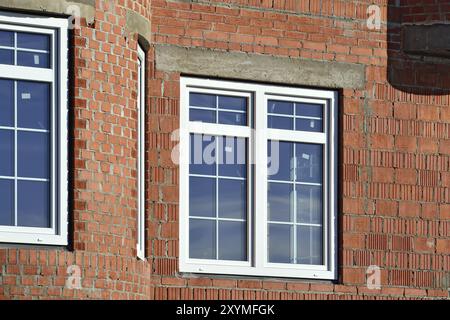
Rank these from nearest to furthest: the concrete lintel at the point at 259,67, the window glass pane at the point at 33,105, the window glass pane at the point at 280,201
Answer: the window glass pane at the point at 33,105, the concrete lintel at the point at 259,67, the window glass pane at the point at 280,201

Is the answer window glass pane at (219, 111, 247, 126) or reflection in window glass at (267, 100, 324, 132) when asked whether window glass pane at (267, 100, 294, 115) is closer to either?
reflection in window glass at (267, 100, 324, 132)

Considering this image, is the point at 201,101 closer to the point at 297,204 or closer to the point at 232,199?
the point at 232,199

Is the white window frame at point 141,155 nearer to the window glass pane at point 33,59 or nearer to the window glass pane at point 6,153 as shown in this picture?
the window glass pane at point 33,59

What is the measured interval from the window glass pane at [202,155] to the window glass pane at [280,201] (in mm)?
702

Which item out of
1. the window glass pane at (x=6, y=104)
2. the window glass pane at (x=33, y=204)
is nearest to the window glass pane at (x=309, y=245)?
the window glass pane at (x=33, y=204)

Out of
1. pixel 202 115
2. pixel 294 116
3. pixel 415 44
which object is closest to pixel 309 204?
pixel 294 116

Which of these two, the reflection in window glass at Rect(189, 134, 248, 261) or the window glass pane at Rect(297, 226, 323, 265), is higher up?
the reflection in window glass at Rect(189, 134, 248, 261)

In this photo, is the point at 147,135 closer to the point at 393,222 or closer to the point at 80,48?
the point at 80,48

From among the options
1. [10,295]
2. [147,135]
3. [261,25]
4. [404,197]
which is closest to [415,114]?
[404,197]

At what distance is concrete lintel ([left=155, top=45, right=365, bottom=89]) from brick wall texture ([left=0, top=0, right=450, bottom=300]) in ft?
0.24

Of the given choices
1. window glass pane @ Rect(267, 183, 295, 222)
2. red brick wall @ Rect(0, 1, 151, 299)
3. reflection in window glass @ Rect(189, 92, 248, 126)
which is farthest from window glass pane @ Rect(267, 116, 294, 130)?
red brick wall @ Rect(0, 1, 151, 299)

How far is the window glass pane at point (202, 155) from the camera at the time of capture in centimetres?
1623

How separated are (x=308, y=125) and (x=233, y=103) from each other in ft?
2.81

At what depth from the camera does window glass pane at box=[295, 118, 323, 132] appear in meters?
16.7
